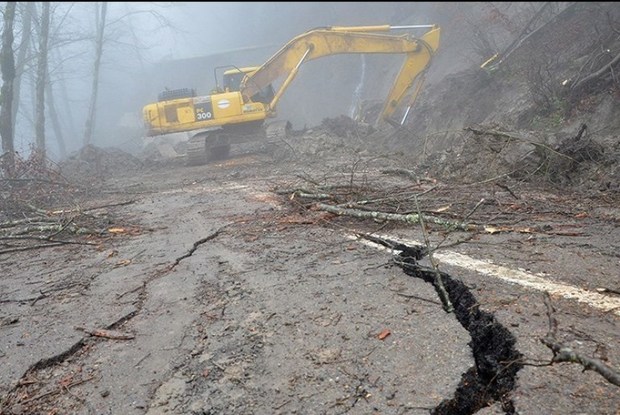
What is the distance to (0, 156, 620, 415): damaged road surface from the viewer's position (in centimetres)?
228

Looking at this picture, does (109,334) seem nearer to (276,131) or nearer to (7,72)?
(276,131)

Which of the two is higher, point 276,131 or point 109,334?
point 276,131

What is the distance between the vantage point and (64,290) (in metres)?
4.14

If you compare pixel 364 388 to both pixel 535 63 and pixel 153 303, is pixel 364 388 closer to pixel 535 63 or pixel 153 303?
pixel 153 303

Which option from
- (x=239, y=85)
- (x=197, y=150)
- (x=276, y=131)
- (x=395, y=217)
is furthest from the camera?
(x=239, y=85)

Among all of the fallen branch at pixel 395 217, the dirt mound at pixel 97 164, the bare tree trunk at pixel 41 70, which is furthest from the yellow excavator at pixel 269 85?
the fallen branch at pixel 395 217

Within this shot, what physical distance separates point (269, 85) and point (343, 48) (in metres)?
2.39

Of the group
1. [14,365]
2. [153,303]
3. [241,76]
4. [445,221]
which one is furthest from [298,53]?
[14,365]

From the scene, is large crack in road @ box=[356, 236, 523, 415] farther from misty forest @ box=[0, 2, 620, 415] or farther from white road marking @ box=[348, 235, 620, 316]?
white road marking @ box=[348, 235, 620, 316]

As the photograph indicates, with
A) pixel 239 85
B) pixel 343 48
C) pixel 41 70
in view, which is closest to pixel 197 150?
pixel 239 85

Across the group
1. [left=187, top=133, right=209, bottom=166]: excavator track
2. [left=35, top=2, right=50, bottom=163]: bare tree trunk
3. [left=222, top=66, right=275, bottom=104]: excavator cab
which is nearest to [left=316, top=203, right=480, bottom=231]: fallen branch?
[left=187, top=133, right=209, bottom=166]: excavator track

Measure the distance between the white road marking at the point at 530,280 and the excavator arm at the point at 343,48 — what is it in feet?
29.4

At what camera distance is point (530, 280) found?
10.7ft

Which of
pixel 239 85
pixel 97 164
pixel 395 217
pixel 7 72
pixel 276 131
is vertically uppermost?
pixel 7 72
